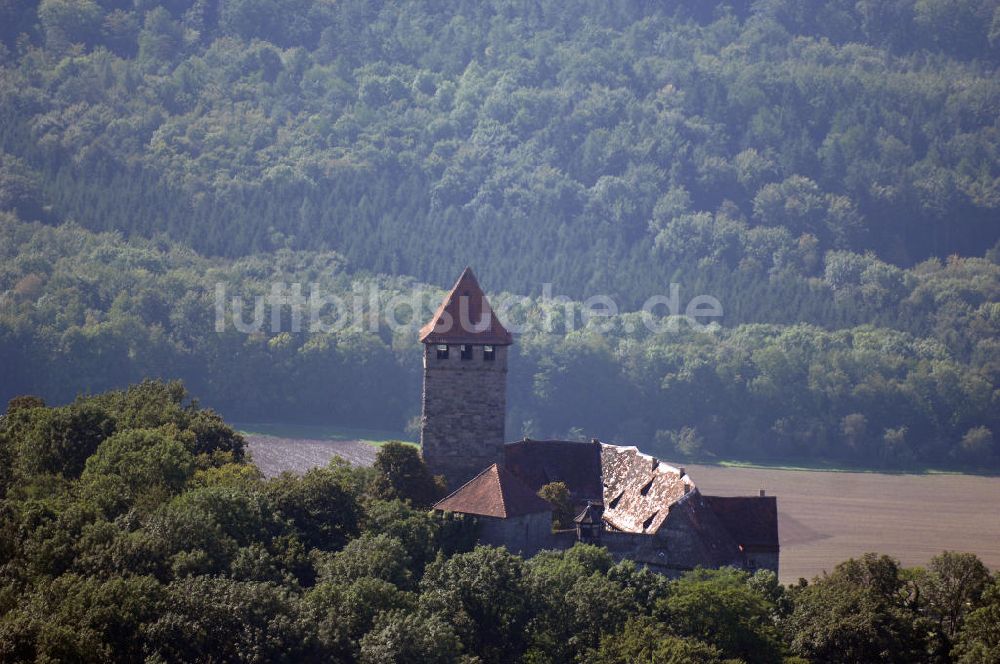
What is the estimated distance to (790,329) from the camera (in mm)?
178125

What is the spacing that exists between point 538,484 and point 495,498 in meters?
6.36

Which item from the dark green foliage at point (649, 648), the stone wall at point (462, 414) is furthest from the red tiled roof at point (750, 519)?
the dark green foliage at point (649, 648)

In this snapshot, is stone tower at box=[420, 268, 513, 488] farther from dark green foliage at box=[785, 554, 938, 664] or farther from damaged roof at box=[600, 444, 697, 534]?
dark green foliage at box=[785, 554, 938, 664]

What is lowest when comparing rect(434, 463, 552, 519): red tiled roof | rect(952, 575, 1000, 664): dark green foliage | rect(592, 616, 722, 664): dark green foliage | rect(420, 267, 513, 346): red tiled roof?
rect(592, 616, 722, 664): dark green foliage

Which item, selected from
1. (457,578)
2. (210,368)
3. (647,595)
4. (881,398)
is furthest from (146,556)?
(881,398)

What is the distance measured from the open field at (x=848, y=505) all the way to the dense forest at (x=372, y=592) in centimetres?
2894

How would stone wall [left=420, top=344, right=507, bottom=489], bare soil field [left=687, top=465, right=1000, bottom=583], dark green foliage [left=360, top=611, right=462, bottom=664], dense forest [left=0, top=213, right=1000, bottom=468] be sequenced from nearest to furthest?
dark green foliage [left=360, top=611, right=462, bottom=664], stone wall [left=420, top=344, right=507, bottom=489], bare soil field [left=687, top=465, right=1000, bottom=583], dense forest [left=0, top=213, right=1000, bottom=468]

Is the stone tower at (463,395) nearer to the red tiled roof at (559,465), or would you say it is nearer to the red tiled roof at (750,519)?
the red tiled roof at (559,465)

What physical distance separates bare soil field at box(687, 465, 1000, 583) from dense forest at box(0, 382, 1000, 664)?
96.3ft

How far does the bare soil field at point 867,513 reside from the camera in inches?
3954

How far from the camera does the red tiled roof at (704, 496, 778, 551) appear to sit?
228 ft

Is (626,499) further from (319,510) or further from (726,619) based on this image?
(726,619)

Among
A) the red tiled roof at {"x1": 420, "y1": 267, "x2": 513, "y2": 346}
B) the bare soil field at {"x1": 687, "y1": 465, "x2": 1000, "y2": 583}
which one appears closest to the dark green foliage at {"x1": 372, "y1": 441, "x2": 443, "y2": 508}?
the red tiled roof at {"x1": 420, "y1": 267, "x2": 513, "y2": 346}

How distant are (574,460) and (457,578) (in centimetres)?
1442
